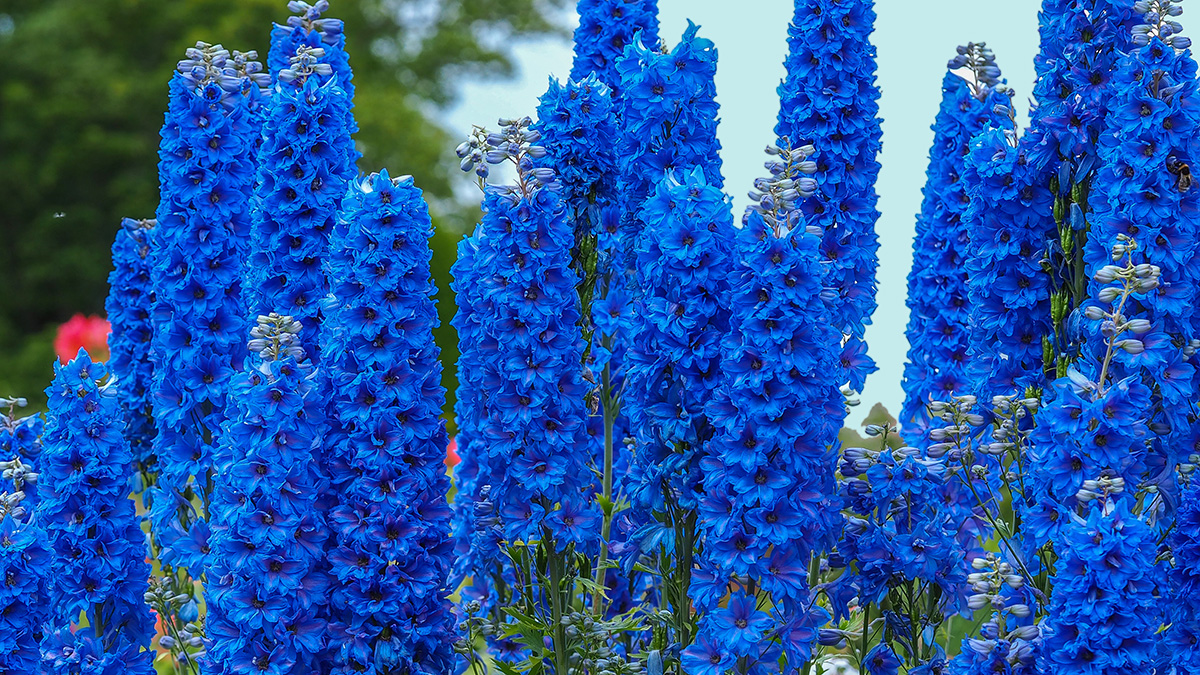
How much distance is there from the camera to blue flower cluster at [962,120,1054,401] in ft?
16.3

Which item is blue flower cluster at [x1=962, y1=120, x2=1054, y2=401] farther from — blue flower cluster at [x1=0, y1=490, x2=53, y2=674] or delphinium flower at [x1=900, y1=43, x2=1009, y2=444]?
blue flower cluster at [x1=0, y1=490, x2=53, y2=674]

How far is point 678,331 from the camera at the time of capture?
431 centimetres

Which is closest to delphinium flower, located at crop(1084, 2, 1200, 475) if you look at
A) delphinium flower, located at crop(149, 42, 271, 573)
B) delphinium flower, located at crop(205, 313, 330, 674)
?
delphinium flower, located at crop(205, 313, 330, 674)

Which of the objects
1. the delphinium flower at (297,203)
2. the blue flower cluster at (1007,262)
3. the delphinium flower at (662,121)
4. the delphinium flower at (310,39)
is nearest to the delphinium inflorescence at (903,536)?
the blue flower cluster at (1007,262)

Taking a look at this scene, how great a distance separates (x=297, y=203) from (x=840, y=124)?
214cm

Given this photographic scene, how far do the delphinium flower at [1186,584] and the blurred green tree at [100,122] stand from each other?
1641cm

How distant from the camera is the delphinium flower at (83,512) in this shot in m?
4.96

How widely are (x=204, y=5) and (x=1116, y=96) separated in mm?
19774

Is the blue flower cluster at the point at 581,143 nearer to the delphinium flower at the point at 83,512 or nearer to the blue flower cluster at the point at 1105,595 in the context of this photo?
the delphinium flower at the point at 83,512

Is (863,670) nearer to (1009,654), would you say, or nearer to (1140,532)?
(1009,654)

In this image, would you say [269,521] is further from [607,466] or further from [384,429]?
[607,466]

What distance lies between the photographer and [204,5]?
72.2 feet

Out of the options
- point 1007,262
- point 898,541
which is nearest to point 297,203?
point 898,541

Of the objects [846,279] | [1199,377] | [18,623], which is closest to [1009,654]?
[1199,377]
